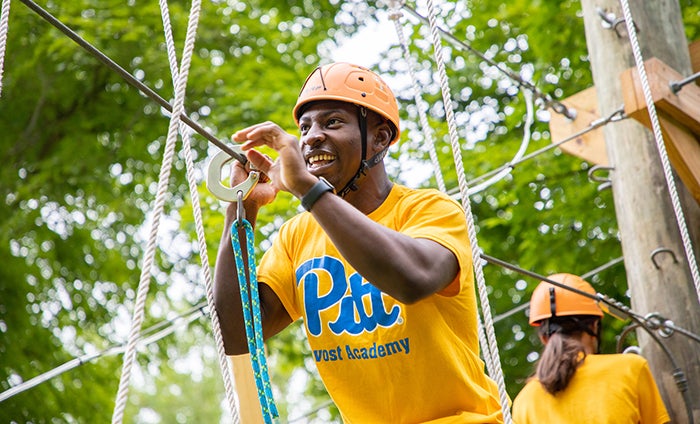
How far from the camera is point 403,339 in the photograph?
7.85 ft

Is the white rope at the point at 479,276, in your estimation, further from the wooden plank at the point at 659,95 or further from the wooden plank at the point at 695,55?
the wooden plank at the point at 695,55

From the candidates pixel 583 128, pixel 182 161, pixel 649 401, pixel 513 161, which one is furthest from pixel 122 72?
pixel 182 161

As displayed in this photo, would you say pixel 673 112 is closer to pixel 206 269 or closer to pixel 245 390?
pixel 245 390

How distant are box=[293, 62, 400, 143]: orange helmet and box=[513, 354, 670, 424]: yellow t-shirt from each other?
1.65m

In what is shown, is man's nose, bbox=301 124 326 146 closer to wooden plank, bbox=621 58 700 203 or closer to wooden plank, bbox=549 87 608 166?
wooden plank, bbox=621 58 700 203

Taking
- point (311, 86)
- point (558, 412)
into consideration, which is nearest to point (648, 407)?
point (558, 412)

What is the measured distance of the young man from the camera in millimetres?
2143

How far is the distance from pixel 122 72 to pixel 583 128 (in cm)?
326

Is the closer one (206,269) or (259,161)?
(206,269)

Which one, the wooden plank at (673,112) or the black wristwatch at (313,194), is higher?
the wooden plank at (673,112)

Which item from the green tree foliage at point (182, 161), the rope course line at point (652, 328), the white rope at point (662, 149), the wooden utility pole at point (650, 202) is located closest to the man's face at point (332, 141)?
the white rope at point (662, 149)

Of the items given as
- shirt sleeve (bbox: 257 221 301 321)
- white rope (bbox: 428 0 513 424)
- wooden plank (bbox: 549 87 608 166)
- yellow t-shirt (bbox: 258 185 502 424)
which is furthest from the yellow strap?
wooden plank (bbox: 549 87 608 166)

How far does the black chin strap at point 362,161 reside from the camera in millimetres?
2652

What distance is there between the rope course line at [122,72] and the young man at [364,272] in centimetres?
8
